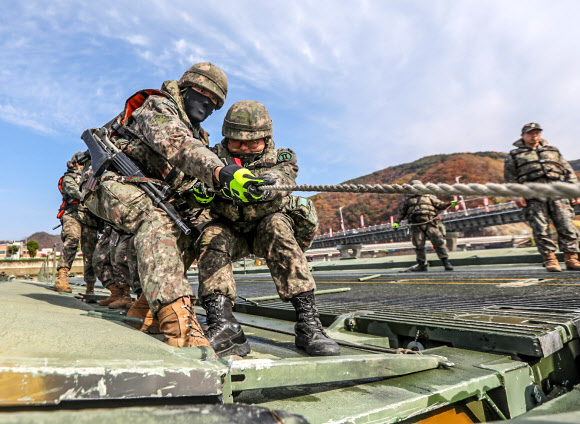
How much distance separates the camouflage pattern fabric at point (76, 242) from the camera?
5.19m

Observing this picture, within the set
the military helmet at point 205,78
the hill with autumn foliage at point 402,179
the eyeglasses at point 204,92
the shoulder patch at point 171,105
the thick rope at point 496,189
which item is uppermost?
the hill with autumn foliage at point 402,179

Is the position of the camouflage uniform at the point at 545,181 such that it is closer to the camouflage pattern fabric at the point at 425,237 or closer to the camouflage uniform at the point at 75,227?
the camouflage pattern fabric at the point at 425,237

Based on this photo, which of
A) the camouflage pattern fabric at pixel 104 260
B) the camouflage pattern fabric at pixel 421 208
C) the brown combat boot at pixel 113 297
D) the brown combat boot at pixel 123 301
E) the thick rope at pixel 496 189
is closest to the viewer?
the thick rope at pixel 496 189

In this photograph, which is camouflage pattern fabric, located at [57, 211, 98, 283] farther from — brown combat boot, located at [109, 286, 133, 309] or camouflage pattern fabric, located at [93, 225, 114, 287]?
brown combat boot, located at [109, 286, 133, 309]

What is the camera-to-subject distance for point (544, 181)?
5.53 m

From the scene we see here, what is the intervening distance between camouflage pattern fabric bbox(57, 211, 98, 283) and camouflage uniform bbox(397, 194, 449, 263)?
5.65 meters

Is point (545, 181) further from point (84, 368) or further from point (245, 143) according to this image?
point (84, 368)

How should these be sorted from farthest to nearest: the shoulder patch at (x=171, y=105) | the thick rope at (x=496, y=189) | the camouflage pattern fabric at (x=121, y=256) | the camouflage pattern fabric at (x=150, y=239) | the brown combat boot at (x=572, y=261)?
the brown combat boot at (x=572, y=261), the camouflage pattern fabric at (x=121, y=256), the shoulder patch at (x=171, y=105), the camouflage pattern fabric at (x=150, y=239), the thick rope at (x=496, y=189)

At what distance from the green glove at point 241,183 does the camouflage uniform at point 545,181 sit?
507 centimetres

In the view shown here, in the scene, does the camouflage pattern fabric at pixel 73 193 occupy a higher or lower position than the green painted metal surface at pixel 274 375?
higher

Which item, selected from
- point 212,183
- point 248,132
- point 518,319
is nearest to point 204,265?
point 212,183

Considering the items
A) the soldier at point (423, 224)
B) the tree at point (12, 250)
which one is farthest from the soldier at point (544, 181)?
the tree at point (12, 250)

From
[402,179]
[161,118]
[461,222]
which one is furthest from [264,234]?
[402,179]

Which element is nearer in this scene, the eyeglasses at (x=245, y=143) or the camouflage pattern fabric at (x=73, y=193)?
the eyeglasses at (x=245, y=143)
